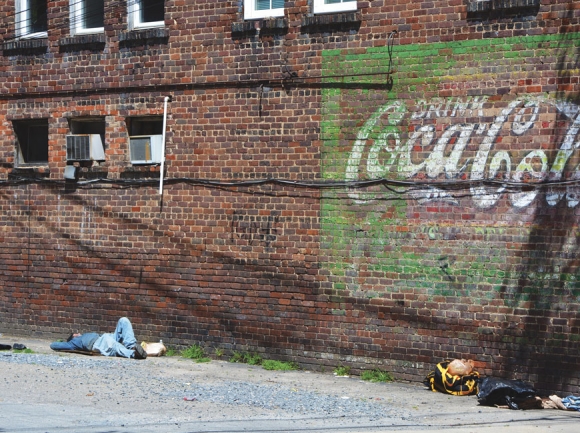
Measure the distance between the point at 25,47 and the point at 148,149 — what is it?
10.1 feet

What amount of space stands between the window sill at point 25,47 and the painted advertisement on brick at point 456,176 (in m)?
5.12

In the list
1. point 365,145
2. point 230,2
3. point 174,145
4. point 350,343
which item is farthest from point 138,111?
point 350,343

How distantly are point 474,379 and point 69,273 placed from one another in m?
6.84

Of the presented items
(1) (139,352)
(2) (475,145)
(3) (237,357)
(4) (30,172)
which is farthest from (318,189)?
(4) (30,172)

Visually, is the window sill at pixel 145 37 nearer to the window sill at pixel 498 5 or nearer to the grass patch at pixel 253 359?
the window sill at pixel 498 5

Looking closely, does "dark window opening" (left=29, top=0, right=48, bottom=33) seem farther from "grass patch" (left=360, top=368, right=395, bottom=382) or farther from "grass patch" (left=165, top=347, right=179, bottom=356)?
"grass patch" (left=360, top=368, right=395, bottom=382)

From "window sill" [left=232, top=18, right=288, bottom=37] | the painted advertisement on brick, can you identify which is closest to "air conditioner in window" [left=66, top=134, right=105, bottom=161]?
"window sill" [left=232, top=18, right=288, bottom=37]

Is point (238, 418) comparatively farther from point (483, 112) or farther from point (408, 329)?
A: point (483, 112)

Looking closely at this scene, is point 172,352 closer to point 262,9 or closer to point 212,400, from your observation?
point 212,400

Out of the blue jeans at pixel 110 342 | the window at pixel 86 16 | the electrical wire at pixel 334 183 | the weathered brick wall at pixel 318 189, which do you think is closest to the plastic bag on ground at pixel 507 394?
the weathered brick wall at pixel 318 189

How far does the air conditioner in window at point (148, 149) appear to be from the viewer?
13352 millimetres

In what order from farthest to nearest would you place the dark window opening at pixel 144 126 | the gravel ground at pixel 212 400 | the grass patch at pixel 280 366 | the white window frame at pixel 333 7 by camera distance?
the dark window opening at pixel 144 126 < the grass patch at pixel 280 366 < the white window frame at pixel 333 7 < the gravel ground at pixel 212 400

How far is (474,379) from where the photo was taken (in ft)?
35.4

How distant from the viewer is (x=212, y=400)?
10227 millimetres
